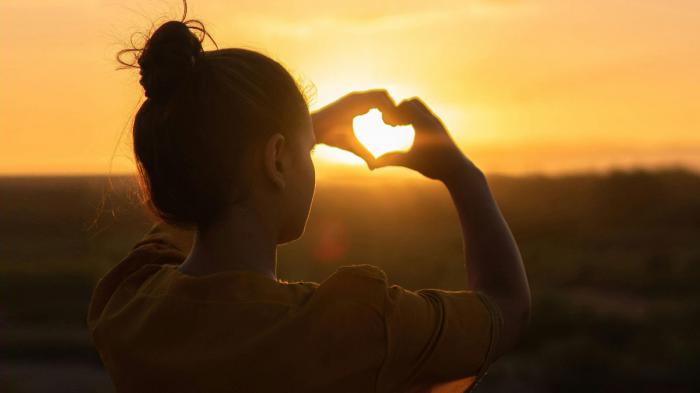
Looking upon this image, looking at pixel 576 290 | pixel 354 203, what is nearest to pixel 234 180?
pixel 576 290

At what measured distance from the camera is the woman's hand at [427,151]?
4.74 feet

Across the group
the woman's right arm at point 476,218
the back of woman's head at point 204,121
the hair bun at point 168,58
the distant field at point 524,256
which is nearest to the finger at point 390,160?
the woman's right arm at point 476,218

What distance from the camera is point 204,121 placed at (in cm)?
135

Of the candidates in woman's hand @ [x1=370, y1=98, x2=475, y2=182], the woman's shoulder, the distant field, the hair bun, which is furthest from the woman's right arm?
the distant field

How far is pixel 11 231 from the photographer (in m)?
23.1

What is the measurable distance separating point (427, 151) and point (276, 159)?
208mm

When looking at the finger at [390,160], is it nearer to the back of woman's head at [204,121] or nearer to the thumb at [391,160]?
the thumb at [391,160]

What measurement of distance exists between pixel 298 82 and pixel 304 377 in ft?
1.28

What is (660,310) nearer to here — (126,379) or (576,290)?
(576,290)

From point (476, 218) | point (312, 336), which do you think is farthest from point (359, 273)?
point (476, 218)

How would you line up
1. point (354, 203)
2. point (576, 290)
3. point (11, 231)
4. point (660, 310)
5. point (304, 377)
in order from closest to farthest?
1. point (304, 377)
2. point (660, 310)
3. point (576, 290)
4. point (11, 231)
5. point (354, 203)

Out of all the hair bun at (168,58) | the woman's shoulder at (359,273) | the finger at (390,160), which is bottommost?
the woman's shoulder at (359,273)

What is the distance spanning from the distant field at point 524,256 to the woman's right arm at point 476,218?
41 cm

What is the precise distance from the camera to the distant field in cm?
972
